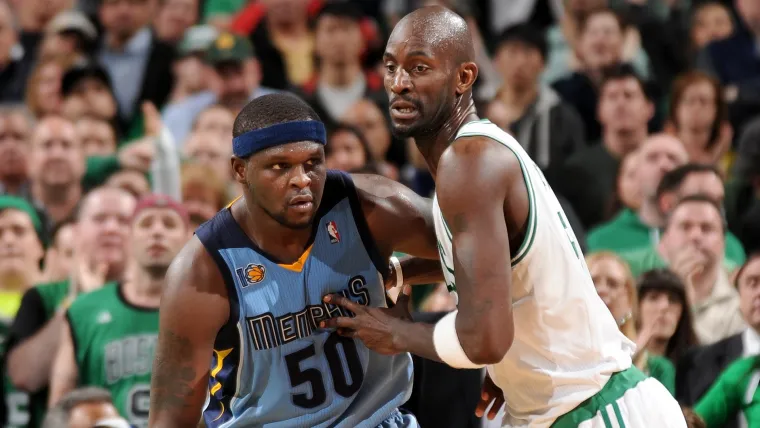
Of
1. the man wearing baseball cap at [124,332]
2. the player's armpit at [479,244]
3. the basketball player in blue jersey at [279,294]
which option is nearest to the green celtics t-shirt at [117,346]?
the man wearing baseball cap at [124,332]

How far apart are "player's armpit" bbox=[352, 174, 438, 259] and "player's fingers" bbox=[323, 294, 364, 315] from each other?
0.30 metres

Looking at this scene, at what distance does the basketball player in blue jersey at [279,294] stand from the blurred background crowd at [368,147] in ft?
3.74

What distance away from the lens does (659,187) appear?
8.02 metres

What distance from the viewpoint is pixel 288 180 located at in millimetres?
4191

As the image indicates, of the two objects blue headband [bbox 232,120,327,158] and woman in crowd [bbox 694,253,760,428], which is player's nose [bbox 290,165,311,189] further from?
woman in crowd [bbox 694,253,760,428]

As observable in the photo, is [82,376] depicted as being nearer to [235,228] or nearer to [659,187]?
[235,228]

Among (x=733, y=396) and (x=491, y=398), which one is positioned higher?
(x=491, y=398)

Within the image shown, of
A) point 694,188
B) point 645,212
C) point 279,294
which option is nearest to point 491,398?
point 279,294

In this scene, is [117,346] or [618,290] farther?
[117,346]

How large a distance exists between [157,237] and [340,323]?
2881 millimetres

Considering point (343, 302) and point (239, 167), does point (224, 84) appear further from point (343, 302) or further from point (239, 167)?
point (343, 302)

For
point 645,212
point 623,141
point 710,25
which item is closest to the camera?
point 645,212

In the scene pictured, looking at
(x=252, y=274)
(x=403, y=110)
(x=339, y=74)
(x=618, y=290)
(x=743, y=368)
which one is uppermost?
(x=339, y=74)

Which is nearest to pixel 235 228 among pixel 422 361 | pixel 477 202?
pixel 477 202
